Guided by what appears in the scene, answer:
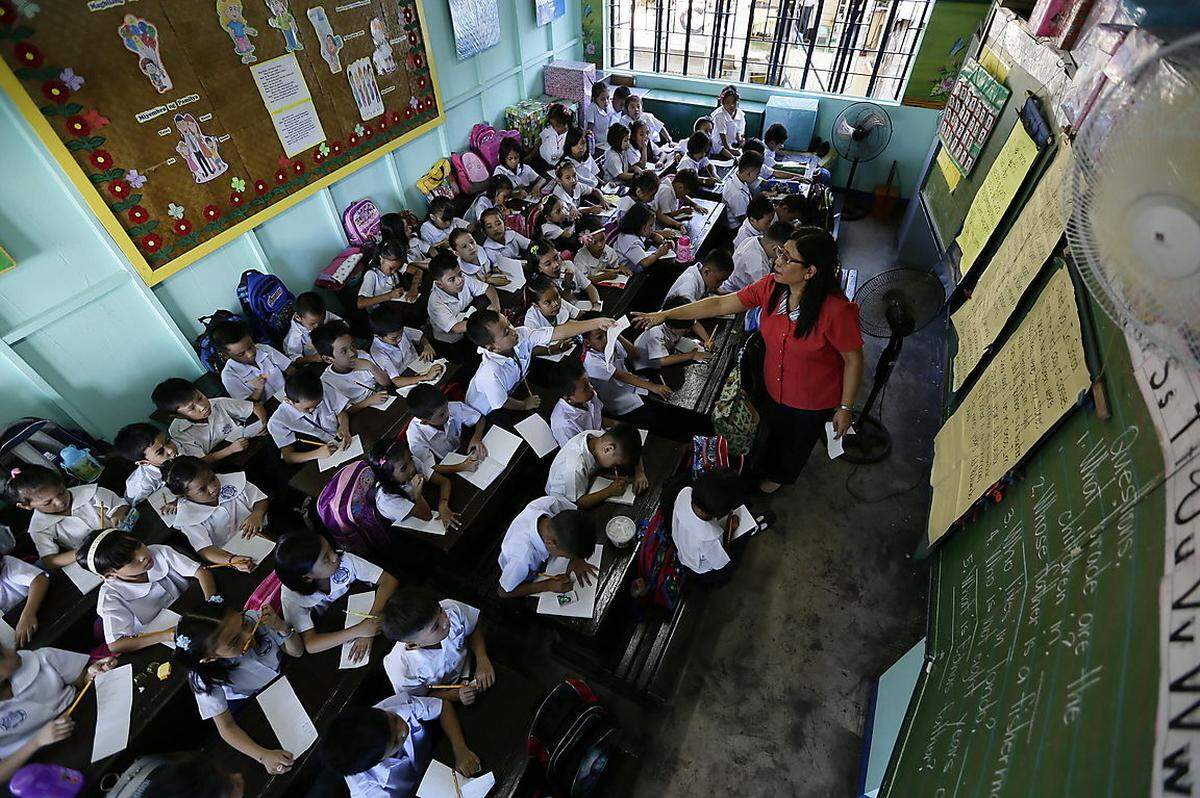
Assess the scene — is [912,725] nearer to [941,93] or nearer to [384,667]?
[384,667]

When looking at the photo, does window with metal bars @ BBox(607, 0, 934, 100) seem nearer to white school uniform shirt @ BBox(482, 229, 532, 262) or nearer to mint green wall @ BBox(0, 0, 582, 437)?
white school uniform shirt @ BBox(482, 229, 532, 262)

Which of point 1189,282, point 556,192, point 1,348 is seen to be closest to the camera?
point 1189,282

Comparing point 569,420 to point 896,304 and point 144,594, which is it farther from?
point 144,594

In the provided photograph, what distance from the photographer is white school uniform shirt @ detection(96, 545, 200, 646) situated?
230cm

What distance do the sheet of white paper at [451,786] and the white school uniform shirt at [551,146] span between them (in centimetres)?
637

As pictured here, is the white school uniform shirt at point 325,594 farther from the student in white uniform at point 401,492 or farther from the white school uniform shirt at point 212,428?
the white school uniform shirt at point 212,428

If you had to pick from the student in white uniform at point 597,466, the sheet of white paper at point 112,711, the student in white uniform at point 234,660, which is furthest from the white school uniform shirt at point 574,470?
the sheet of white paper at point 112,711

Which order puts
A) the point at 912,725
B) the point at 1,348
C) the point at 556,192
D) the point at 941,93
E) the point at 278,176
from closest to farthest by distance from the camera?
1. the point at 912,725
2. the point at 1,348
3. the point at 278,176
4. the point at 556,192
5. the point at 941,93

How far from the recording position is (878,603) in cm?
321

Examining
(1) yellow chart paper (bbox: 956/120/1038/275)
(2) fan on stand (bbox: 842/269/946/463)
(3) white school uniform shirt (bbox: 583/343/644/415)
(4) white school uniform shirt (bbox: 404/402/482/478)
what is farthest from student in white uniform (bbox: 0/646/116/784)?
(1) yellow chart paper (bbox: 956/120/1038/275)

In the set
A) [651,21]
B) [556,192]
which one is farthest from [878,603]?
[651,21]

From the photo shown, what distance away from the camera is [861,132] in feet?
20.1

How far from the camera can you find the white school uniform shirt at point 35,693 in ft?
6.54

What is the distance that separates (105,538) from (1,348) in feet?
5.05
